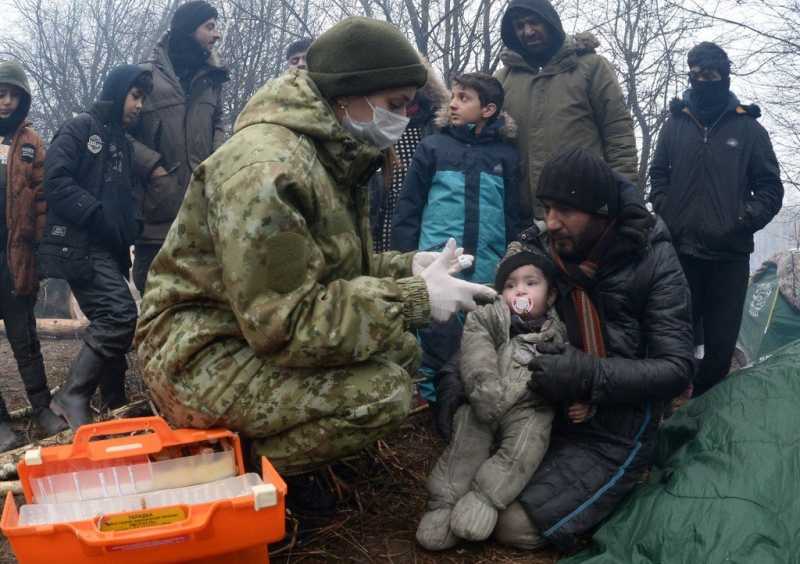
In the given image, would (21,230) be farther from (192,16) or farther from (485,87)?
(485,87)

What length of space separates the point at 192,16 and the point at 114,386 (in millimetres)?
2451

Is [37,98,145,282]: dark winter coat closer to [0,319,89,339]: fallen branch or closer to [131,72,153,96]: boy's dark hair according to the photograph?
[131,72,153,96]: boy's dark hair

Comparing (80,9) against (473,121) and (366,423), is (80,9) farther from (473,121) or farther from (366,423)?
(366,423)

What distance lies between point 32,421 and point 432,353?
2.48m

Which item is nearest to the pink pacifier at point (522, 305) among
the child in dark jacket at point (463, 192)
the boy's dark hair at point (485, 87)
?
the child in dark jacket at point (463, 192)

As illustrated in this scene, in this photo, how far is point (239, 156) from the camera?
2107 millimetres

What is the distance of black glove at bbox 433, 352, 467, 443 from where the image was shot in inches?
113

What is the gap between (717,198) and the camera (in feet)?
13.4

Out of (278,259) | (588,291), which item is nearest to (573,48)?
(588,291)

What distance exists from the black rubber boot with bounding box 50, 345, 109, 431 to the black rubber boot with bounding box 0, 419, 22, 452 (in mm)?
332

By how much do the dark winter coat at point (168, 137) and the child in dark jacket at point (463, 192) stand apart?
1.48m

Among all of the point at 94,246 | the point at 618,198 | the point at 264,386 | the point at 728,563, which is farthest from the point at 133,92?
the point at 728,563

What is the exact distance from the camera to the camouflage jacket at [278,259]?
2.03m

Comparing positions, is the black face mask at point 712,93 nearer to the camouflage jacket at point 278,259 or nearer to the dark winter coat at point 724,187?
the dark winter coat at point 724,187
